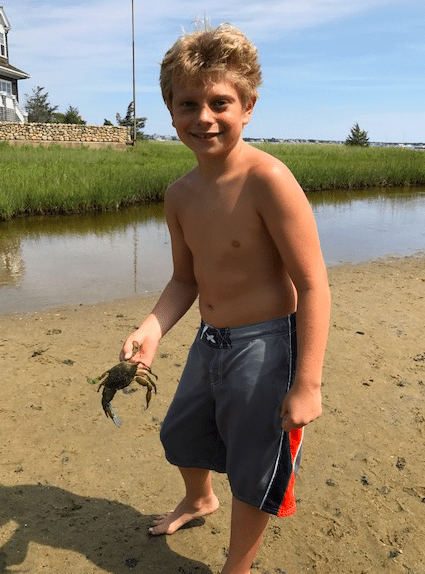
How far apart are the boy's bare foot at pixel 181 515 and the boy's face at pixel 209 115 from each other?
151 cm

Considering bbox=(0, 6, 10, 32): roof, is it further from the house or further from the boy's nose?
the boy's nose

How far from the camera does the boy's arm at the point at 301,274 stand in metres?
1.73

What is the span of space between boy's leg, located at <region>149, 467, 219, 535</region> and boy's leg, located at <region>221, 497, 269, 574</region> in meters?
0.38

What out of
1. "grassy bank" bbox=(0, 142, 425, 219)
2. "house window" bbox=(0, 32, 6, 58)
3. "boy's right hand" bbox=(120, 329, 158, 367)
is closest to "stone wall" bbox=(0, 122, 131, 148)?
"grassy bank" bbox=(0, 142, 425, 219)

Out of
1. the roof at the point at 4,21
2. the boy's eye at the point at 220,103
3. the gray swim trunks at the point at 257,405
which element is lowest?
the gray swim trunks at the point at 257,405

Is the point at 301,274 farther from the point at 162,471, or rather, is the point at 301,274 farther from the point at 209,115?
the point at 162,471

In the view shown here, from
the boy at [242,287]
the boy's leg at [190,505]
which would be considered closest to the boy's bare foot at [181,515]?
the boy's leg at [190,505]

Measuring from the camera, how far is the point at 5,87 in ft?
126

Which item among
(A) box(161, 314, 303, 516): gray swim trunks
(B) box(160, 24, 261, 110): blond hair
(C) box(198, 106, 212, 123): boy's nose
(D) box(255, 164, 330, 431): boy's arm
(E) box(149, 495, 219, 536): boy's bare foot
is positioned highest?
(B) box(160, 24, 261, 110): blond hair

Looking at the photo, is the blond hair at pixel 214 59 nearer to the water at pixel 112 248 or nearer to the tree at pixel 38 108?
the water at pixel 112 248

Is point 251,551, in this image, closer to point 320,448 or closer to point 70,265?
point 320,448

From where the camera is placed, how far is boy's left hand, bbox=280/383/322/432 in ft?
5.83

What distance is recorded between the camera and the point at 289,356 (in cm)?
188

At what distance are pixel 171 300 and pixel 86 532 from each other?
1061mm
